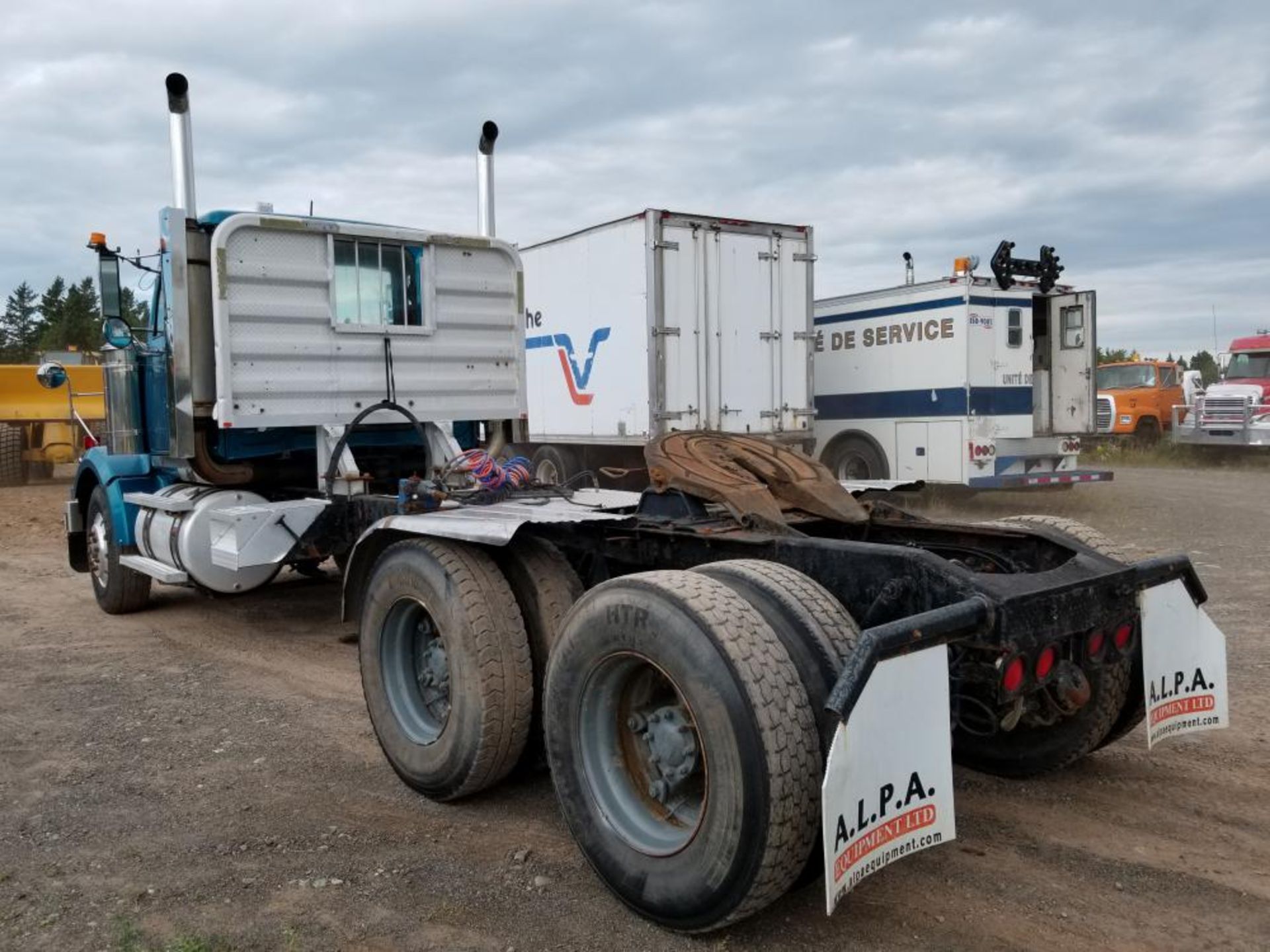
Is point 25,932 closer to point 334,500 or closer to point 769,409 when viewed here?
point 334,500

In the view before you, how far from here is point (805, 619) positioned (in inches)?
120

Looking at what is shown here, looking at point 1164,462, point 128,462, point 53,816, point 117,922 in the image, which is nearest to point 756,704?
point 117,922

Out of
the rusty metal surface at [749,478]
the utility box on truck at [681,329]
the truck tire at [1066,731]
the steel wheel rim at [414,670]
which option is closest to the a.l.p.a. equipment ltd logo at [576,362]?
the utility box on truck at [681,329]

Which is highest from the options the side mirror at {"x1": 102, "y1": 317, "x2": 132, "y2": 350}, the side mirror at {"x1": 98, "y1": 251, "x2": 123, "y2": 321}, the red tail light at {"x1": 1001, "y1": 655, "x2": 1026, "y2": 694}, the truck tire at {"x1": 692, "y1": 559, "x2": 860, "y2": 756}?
the side mirror at {"x1": 98, "y1": 251, "x2": 123, "y2": 321}

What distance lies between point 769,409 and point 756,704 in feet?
32.5

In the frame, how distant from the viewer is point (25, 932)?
3242mm

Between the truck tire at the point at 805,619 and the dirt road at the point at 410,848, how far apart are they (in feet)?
2.61

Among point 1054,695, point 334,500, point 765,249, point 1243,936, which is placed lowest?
point 1243,936

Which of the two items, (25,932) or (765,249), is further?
(765,249)

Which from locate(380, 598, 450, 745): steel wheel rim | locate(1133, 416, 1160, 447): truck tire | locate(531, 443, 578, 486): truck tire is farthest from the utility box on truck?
locate(1133, 416, 1160, 447): truck tire

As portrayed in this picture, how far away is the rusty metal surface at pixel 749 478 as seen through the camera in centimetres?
410

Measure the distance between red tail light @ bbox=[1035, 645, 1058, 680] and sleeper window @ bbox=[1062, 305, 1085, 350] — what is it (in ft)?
37.5

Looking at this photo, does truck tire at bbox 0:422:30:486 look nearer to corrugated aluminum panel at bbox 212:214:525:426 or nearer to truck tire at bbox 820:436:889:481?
truck tire at bbox 820:436:889:481

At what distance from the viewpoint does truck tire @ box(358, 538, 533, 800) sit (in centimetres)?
392
